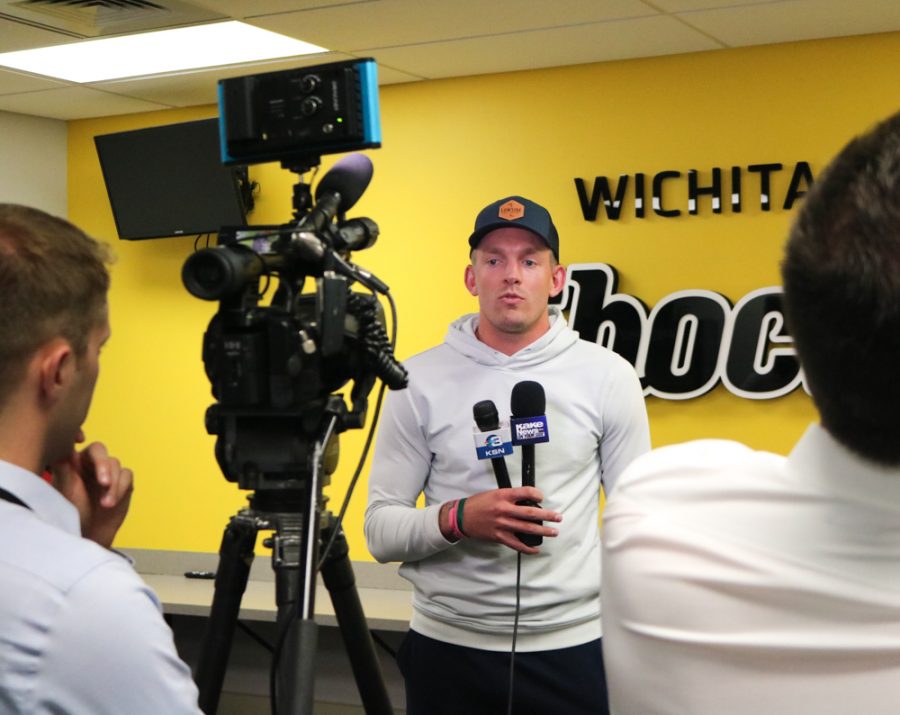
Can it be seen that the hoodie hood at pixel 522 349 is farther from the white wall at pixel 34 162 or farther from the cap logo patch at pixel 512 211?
the white wall at pixel 34 162

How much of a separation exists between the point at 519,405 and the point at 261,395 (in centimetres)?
81

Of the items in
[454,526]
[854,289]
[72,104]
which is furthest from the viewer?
[72,104]

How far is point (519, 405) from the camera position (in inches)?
91.3

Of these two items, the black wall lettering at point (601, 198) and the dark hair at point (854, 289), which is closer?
the dark hair at point (854, 289)

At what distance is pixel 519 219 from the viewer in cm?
267

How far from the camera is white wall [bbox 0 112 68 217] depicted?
5.50 m

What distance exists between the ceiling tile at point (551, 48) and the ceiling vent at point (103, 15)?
763 millimetres

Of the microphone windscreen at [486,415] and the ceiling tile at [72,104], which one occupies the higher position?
the ceiling tile at [72,104]

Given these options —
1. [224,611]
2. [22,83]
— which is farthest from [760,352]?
[22,83]

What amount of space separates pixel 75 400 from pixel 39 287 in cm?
13

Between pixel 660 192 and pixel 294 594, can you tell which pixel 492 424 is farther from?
pixel 660 192

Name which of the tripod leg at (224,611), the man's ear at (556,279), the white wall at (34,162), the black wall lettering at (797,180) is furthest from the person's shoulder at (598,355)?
the white wall at (34,162)

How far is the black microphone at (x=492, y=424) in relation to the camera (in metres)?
2.33

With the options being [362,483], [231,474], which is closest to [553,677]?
[231,474]
